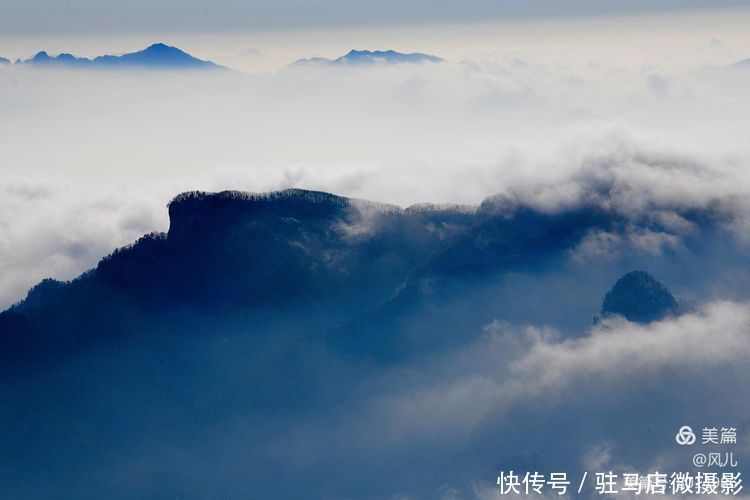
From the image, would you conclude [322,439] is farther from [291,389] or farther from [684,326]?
[684,326]

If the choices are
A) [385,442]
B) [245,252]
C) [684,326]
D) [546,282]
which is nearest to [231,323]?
[245,252]

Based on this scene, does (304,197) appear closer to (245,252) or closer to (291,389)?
(245,252)

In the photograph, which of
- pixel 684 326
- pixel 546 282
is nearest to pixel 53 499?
pixel 546 282

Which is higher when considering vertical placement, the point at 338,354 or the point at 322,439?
the point at 338,354

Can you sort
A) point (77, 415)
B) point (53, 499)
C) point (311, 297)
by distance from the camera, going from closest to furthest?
point (53, 499), point (77, 415), point (311, 297)

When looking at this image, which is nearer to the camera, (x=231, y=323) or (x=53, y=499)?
(x=53, y=499)

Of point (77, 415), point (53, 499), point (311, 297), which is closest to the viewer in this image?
point (53, 499)

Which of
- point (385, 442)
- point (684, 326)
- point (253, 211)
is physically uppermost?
point (253, 211)
